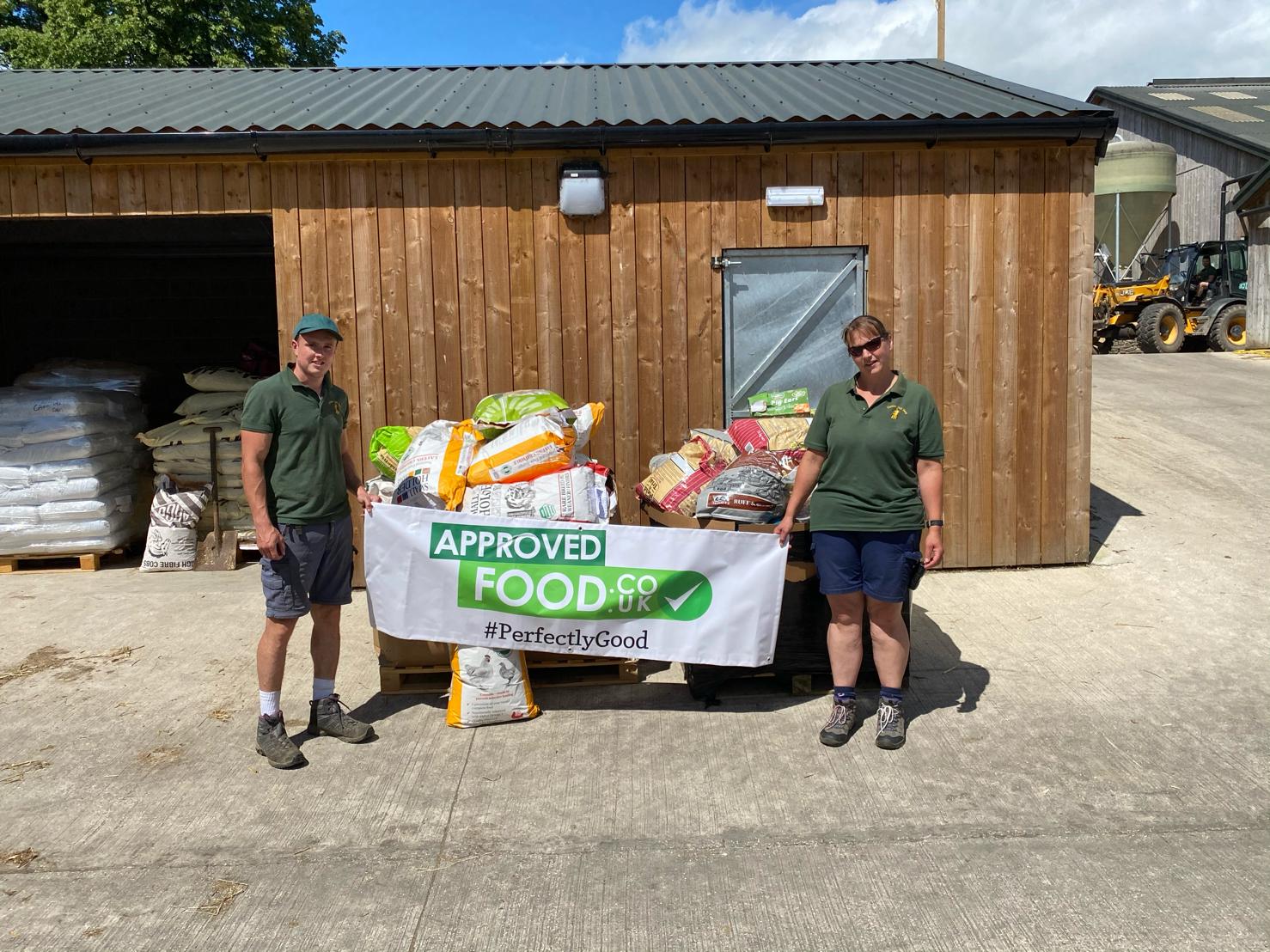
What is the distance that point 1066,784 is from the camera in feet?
12.8

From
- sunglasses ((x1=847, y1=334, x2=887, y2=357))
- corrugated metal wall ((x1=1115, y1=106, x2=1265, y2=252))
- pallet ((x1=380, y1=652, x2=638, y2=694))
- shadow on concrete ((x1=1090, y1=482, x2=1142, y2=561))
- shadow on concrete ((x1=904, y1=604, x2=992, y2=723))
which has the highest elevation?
corrugated metal wall ((x1=1115, y1=106, x2=1265, y2=252))

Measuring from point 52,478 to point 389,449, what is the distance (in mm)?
3500

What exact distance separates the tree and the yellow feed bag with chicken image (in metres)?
16.2

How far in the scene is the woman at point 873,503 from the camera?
4160 millimetres

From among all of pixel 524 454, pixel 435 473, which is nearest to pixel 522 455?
pixel 524 454

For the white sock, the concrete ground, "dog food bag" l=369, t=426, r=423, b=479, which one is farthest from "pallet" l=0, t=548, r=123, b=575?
the white sock

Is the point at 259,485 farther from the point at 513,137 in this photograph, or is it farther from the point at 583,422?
the point at 513,137

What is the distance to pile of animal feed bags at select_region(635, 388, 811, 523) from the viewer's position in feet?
15.9

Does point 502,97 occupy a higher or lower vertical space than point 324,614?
higher

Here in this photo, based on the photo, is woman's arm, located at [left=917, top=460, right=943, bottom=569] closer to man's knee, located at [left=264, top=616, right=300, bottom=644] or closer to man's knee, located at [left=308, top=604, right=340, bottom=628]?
man's knee, located at [left=308, top=604, right=340, bottom=628]

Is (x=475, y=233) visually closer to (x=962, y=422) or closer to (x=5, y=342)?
(x=962, y=422)

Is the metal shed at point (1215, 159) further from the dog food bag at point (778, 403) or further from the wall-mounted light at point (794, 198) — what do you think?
the dog food bag at point (778, 403)

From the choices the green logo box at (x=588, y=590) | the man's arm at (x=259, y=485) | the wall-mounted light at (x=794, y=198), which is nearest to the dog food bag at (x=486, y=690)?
the green logo box at (x=588, y=590)

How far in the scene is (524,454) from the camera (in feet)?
16.3
